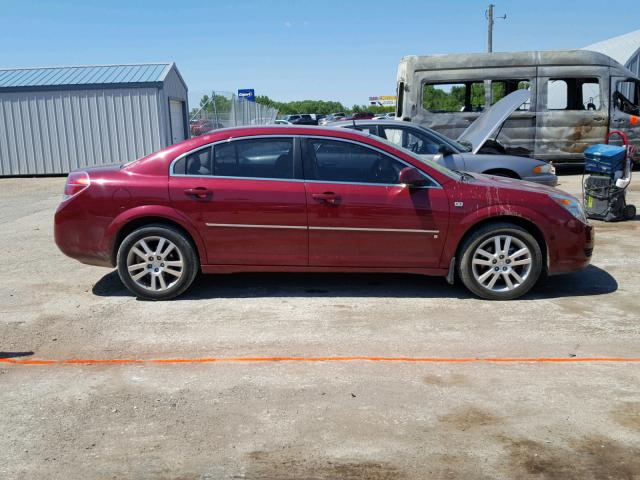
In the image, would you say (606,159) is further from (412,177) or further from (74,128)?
(74,128)

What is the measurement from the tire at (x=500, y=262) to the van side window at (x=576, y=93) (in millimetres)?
11122

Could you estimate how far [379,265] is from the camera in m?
5.99

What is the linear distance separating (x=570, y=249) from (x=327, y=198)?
7.59ft

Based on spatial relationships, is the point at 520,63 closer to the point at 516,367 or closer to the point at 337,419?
the point at 516,367

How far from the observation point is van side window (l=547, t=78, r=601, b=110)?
52.2 feet

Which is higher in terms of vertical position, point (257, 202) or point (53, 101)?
point (53, 101)

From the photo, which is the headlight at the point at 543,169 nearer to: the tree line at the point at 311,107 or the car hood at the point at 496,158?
the car hood at the point at 496,158

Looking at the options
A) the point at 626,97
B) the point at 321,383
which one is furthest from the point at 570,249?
the point at 626,97

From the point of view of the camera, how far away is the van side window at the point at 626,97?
15.9 metres

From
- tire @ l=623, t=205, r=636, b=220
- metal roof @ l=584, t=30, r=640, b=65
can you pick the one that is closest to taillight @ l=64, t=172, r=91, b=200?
tire @ l=623, t=205, r=636, b=220

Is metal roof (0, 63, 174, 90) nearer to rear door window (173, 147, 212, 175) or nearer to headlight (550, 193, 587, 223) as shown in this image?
rear door window (173, 147, 212, 175)

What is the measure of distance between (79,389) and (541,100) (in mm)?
14196

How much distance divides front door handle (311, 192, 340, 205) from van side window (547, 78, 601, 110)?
1172 cm

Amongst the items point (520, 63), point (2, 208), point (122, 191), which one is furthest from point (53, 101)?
point (122, 191)
